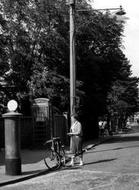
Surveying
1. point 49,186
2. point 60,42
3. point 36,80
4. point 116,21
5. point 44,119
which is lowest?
point 49,186

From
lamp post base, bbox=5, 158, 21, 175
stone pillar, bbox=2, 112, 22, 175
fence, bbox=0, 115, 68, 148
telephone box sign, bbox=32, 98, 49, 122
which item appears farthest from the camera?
telephone box sign, bbox=32, 98, 49, 122

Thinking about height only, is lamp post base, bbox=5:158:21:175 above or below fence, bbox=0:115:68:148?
below

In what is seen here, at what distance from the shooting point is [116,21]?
40.4 meters

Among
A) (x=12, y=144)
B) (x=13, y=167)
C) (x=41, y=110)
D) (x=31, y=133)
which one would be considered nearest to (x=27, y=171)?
(x=13, y=167)

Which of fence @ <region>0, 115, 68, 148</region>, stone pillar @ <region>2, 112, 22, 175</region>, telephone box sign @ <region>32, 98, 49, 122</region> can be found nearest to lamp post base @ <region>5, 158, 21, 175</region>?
stone pillar @ <region>2, 112, 22, 175</region>

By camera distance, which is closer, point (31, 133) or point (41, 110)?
point (31, 133)

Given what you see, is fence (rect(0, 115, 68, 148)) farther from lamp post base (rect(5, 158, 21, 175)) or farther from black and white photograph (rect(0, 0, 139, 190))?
lamp post base (rect(5, 158, 21, 175))

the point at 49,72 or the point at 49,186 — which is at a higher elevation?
the point at 49,72

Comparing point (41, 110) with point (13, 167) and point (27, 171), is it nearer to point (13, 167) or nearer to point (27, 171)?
point (27, 171)

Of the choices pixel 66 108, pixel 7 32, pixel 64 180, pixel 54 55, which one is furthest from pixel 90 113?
pixel 64 180

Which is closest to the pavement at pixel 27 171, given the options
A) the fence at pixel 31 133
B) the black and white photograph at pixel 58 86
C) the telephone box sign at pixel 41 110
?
the black and white photograph at pixel 58 86

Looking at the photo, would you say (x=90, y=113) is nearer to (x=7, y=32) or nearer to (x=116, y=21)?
(x=116, y=21)

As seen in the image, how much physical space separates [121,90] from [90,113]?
2958 cm

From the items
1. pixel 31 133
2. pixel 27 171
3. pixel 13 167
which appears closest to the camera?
pixel 13 167
